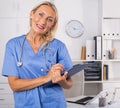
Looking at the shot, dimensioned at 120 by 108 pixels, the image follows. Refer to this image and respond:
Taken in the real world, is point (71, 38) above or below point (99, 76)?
above

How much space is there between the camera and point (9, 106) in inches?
154

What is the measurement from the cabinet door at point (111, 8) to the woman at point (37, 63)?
2520 mm

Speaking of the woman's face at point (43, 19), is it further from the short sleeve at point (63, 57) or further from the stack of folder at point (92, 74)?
the stack of folder at point (92, 74)

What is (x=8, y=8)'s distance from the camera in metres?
3.99

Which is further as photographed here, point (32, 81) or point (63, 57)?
point (63, 57)

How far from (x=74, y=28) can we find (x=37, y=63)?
2839 millimetres

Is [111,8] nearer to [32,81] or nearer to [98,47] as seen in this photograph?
[98,47]

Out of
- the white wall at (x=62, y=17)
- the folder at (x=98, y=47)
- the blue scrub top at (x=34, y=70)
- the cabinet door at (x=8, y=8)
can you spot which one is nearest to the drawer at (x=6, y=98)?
the white wall at (x=62, y=17)

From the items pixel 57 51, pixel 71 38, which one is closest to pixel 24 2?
pixel 71 38

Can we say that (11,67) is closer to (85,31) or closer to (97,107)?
(97,107)

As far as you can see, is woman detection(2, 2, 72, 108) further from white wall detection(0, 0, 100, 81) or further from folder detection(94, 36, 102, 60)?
white wall detection(0, 0, 100, 81)

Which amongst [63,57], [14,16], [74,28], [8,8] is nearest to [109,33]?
[74,28]

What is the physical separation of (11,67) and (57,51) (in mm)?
256

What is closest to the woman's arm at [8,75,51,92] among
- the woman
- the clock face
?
the woman
